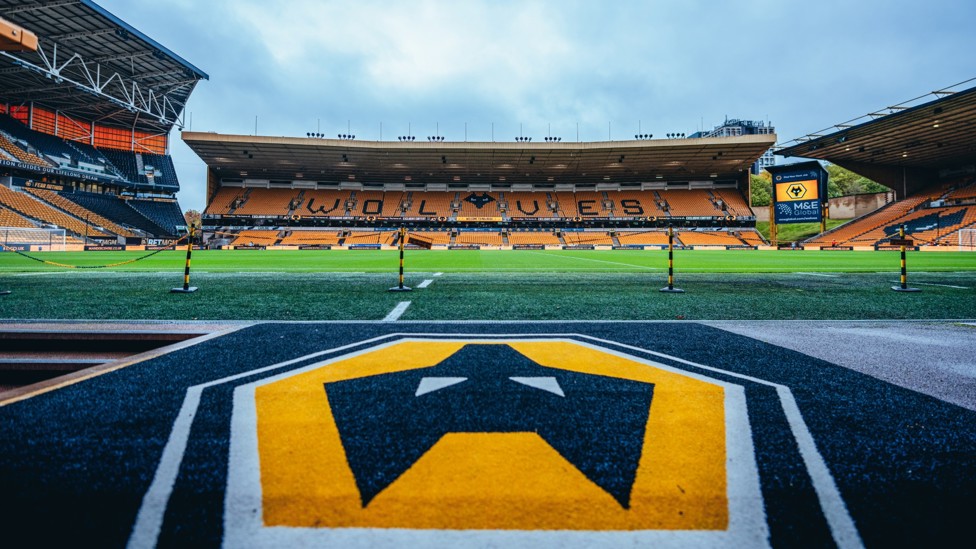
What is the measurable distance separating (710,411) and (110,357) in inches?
159

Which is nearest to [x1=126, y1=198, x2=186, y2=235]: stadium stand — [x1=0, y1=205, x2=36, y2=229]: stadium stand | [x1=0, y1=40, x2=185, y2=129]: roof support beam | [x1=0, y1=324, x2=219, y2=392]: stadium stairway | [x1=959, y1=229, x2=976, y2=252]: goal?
[x1=0, y1=40, x2=185, y2=129]: roof support beam

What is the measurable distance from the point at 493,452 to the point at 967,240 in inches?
1685

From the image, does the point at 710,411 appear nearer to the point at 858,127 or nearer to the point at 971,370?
the point at 971,370

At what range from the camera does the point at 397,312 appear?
4621 millimetres

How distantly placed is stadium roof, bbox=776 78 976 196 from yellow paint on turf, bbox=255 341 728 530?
115 feet

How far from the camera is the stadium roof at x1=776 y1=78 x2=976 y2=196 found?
2702cm

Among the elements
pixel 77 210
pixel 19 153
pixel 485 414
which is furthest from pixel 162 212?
pixel 485 414

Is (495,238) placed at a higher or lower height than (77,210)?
lower

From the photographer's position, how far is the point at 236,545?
3.43ft

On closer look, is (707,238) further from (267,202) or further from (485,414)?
(267,202)

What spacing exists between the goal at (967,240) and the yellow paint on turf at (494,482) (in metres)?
39.4

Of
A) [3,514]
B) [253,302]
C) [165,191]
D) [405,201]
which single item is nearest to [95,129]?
[165,191]

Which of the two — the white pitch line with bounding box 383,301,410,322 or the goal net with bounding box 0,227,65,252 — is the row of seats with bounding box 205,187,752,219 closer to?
the goal net with bounding box 0,227,65,252

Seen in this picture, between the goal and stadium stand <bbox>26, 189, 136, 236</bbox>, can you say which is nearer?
the goal
